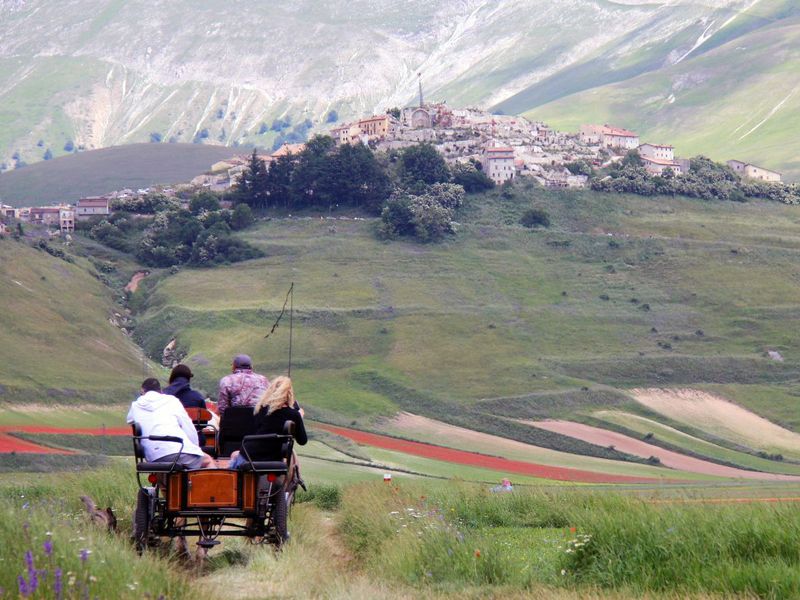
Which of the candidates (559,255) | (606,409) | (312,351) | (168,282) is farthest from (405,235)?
(606,409)

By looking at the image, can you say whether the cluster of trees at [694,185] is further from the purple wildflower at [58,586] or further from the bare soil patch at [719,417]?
the purple wildflower at [58,586]

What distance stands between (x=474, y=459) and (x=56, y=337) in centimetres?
3792

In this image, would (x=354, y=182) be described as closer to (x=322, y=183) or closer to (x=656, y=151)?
(x=322, y=183)

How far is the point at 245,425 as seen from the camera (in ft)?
47.8

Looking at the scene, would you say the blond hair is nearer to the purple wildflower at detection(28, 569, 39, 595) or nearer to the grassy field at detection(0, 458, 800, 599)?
the grassy field at detection(0, 458, 800, 599)

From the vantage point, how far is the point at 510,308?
10769 cm

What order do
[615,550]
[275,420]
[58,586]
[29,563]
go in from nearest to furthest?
[58,586]
[29,563]
[615,550]
[275,420]

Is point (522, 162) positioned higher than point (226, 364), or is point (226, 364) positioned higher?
point (522, 162)

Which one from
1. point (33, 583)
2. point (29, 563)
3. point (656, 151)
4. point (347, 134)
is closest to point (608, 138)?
point (656, 151)

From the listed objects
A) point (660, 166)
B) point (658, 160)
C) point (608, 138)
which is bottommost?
point (660, 166)

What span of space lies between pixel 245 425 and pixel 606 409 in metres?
71.8

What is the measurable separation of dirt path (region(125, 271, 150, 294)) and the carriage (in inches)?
4226

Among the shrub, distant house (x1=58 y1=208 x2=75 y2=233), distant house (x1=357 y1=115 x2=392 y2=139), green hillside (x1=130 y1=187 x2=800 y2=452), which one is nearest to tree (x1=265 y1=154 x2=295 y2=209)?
green hillside (x1=130 y1=187 x2=800 y2=452)

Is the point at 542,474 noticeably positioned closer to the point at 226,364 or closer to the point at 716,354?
the point at 226,364
